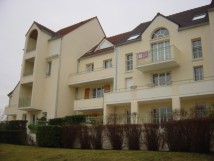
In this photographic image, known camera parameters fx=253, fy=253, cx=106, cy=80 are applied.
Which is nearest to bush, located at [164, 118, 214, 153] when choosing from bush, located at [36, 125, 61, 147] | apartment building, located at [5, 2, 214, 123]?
apartment building, located at [5, 2, 214, 123]

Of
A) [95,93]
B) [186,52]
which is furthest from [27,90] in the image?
[186,52]

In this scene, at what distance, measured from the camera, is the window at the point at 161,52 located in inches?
931

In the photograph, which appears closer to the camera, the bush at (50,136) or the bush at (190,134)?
the bush at (190,134)

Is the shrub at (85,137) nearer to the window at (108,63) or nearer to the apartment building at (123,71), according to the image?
the apartment building at (123,71)

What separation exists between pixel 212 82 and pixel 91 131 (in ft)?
33.4

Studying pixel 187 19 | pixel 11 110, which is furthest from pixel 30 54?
pixel 187 19

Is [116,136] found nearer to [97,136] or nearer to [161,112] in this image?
[97,136]

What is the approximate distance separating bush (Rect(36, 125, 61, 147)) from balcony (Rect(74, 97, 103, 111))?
844 centimetres

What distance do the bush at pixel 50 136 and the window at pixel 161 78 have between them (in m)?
10.6

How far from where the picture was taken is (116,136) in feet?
53.6

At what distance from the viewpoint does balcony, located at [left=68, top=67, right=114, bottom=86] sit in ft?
92.8

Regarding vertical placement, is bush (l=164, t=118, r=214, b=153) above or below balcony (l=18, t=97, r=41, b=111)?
below

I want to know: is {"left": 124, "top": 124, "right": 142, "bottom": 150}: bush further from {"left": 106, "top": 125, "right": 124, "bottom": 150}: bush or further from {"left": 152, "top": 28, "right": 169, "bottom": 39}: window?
{"left": 152, "top": 28, "right": 169, "bottom": 39}: window

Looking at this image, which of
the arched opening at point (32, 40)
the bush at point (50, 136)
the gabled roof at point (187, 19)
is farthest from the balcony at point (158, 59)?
the arched opening at point (32, 40)
